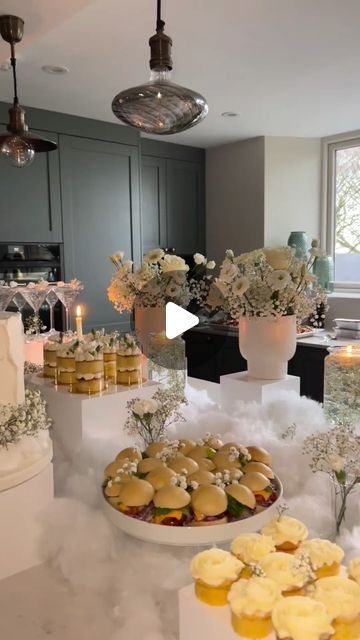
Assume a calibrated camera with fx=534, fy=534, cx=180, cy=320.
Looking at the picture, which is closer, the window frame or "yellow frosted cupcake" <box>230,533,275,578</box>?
"yellow frosted cupcake" <box>230,533,275,578</box>

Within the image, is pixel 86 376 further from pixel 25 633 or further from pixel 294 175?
pixel 294 175

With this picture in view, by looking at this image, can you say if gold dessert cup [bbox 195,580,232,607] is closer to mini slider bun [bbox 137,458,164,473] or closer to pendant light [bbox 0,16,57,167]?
mini slider bun [bbox 137,458,164,473]

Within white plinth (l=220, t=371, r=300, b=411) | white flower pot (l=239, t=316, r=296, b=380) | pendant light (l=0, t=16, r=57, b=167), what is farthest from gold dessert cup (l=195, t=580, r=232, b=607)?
pendant light (l=0, t=16, r=57, b=167)

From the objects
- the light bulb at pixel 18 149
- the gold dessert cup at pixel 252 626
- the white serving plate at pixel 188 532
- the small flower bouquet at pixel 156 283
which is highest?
the light bulb at pixel 18 149

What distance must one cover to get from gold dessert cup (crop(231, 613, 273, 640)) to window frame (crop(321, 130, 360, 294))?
3.93 meters

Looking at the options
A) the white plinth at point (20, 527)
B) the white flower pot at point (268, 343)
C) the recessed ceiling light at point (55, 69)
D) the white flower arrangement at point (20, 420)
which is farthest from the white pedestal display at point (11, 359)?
the recessed ceiling light at point (55, 69)

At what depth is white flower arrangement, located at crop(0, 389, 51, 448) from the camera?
990mm

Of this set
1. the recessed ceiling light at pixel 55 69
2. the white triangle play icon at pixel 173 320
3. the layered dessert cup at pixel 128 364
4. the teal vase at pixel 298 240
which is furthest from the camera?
the teal vase at pixel 298 240

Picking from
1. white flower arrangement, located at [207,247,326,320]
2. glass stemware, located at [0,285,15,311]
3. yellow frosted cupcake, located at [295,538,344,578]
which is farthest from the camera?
glass stemware, located at [0,285,15,311]

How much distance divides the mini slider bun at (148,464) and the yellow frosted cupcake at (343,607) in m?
0.44

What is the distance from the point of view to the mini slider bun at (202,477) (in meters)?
0.90

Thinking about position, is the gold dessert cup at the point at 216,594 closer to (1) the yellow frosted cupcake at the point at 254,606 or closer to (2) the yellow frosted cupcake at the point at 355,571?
(1) the yellow frosted cupcake at the point at 254,606

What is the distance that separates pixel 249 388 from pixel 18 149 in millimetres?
1207

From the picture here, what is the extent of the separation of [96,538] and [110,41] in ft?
7.13
